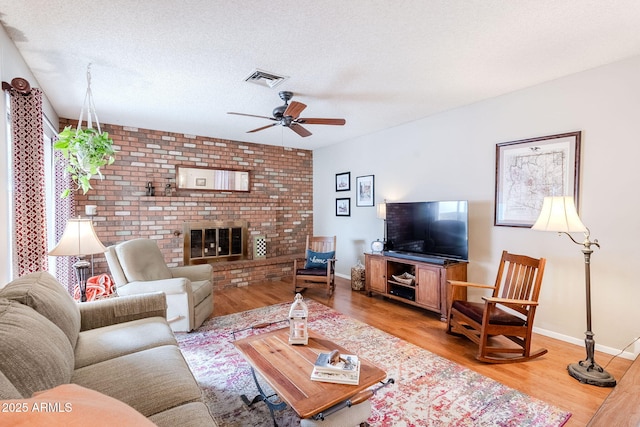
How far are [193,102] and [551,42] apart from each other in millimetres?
3368

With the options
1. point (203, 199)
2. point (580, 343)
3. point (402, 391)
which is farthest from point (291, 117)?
point (580, 343)

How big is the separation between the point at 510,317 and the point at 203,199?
176 inches

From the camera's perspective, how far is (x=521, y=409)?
1.95 meters

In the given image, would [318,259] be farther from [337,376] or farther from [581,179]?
[581,179]

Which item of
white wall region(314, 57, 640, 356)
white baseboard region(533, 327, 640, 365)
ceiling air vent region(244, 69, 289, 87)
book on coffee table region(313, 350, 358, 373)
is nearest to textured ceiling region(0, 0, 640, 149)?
ceiling air vent region(244, 69, 289, 87)

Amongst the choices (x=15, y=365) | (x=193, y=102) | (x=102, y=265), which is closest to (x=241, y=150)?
(x=193, y=102)

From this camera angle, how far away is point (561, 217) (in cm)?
237

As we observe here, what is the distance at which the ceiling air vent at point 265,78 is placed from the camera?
9.04ft

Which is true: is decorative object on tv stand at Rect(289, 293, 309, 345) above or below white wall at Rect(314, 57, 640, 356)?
below

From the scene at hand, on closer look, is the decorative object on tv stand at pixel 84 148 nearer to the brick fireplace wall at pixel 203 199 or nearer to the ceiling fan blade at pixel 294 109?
the ceiling fan blade at pixel 294 109

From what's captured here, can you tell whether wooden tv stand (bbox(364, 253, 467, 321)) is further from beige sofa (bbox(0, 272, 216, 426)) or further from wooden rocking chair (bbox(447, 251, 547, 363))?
beige sofa (bbox(0, 272, 216, 426))

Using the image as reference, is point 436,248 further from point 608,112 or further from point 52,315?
point 52,315

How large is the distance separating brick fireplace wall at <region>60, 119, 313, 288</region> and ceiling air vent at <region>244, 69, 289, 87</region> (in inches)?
100

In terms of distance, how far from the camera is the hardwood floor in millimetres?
2102
